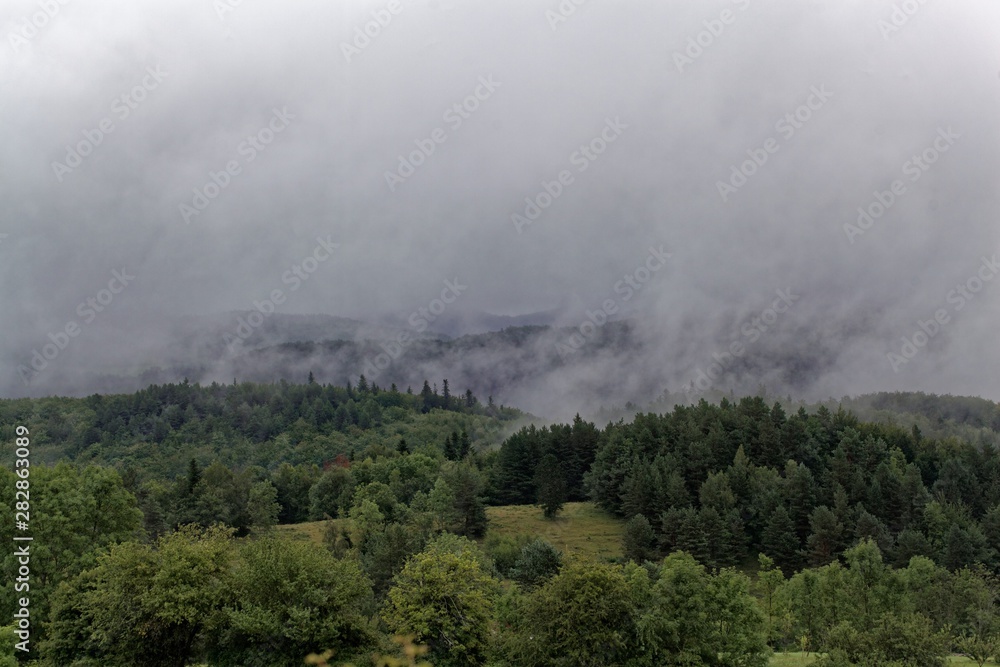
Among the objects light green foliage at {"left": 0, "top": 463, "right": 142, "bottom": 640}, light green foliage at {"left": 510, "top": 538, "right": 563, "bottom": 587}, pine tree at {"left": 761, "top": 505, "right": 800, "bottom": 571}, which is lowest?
pine tree at {"left": 761, "top": 505, "right": 800, "bottom": 571}

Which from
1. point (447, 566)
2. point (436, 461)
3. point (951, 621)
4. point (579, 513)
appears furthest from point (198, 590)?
point (436, 461)

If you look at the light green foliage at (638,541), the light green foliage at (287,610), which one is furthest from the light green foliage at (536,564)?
the light green foliage at (638,541)

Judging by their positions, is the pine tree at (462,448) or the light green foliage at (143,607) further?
the pine tree at (462,448)

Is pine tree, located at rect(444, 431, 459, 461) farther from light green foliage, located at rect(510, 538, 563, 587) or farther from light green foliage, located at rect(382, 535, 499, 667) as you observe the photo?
light green foliage, located at rect(382, 535, 499, 667)

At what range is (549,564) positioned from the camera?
7288 centimetres

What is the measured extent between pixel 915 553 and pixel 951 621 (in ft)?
115

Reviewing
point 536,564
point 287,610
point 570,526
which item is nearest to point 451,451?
point 570,526

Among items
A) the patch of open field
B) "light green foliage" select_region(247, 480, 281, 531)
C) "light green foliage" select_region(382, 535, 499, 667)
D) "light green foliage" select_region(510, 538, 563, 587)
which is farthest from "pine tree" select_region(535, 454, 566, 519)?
"light green foliage" select_region(382, 535, 499, 667)

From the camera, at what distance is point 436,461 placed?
147 meters

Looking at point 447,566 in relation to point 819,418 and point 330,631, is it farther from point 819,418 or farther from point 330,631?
point 819,418

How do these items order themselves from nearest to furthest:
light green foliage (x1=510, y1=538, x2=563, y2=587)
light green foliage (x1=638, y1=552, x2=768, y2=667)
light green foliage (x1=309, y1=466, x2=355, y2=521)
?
light green foliage (x1=638, y1=552, x2=768, y2=667), light green foliage (x1=510, y1=538, x2=563, y2=587), light green foliage (x1=309, y1=466, x2=355, y2=521)

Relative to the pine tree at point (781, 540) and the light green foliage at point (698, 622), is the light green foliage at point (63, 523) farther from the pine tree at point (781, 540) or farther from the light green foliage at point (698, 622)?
the pine tree at point (781, 540)

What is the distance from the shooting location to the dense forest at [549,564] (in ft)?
142

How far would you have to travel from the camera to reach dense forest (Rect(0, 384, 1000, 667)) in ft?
142
